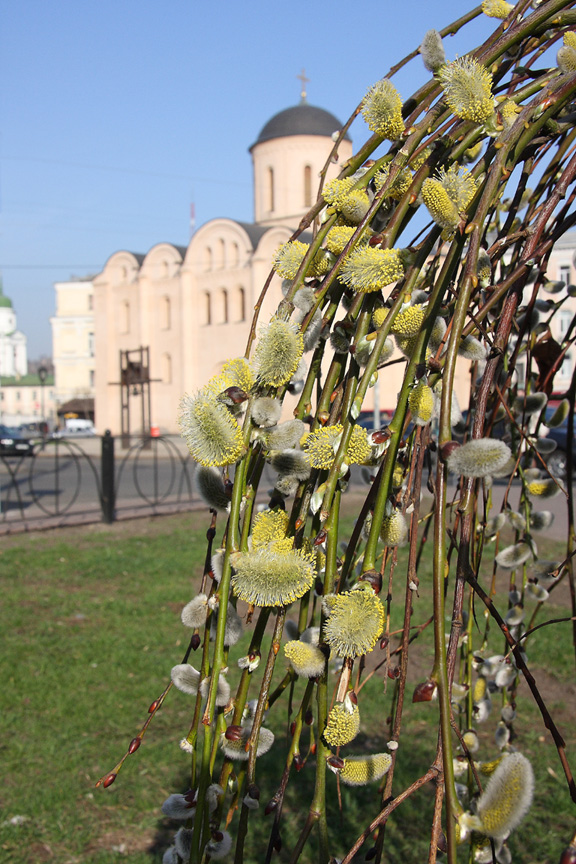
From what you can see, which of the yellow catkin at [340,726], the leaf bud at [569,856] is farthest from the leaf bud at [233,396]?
the leaf bud at [569,856]

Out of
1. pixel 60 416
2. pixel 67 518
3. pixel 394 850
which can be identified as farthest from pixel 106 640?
pixel 60 416

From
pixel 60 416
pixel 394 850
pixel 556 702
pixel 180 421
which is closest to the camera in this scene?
pixel 180 421

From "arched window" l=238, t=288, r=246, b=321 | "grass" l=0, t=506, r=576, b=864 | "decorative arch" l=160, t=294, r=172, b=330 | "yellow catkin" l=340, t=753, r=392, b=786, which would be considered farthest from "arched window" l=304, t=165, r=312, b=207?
"yellow catkin" l=340, t=753, r=392, b=786

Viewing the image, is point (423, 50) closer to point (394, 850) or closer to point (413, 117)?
point (413, 117)

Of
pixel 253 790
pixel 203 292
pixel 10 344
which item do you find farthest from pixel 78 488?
pixel 10 344

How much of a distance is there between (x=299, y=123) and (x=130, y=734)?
25.4m

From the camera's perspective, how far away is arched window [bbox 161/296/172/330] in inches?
1111

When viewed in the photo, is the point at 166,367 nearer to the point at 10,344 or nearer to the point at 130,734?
the point at 130,734

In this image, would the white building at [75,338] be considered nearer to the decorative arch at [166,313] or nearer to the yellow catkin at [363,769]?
the decorative arch at [166,313]

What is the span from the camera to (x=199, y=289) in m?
27.3

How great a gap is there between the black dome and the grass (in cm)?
2281

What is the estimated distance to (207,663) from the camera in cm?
90

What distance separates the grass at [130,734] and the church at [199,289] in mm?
19066

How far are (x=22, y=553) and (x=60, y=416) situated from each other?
150ft
